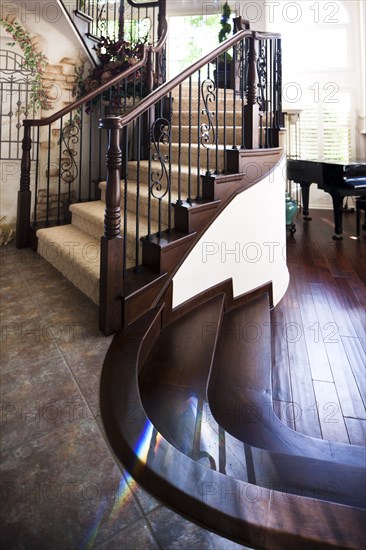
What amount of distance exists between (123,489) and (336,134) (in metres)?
7.19

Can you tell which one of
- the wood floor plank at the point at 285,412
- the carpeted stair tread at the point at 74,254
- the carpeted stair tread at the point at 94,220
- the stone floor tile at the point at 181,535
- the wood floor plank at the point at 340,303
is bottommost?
the wood floor plank at the point at 340,303

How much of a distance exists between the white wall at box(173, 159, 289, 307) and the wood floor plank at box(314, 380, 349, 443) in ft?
3.21

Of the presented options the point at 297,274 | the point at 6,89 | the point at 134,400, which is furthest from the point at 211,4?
the point at 134,400

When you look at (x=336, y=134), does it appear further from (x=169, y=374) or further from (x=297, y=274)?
(x=169, y=374)

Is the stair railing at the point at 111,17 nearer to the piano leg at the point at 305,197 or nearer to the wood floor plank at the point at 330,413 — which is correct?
the piano leg at the point at 305,197

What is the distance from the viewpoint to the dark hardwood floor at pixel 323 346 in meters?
1.93

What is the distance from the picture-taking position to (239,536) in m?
0.97

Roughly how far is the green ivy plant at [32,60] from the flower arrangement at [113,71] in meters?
0.40

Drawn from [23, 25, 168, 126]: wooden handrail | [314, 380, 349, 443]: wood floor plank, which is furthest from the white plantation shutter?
[314, 380, 349, 443]: wood floor plank

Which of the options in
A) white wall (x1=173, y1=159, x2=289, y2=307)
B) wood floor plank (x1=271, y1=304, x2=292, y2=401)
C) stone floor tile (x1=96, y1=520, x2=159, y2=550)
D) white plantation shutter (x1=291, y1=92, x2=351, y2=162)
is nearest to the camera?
stone floor tile (x1=96, y1=520, x2=159, y2=550)

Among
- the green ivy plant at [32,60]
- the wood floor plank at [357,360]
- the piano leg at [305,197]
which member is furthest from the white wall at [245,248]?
the piano leg at [305,197]

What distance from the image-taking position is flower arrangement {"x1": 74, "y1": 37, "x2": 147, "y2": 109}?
375cm

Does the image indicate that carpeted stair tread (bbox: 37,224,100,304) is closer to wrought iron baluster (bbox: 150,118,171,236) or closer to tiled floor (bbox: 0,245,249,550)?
tiled floor (bbox: 0,245,249,550)

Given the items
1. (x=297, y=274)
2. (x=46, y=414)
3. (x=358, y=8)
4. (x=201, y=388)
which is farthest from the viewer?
(x=358, y=8)
